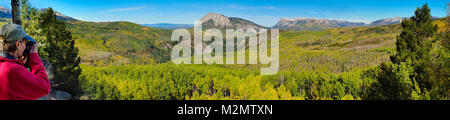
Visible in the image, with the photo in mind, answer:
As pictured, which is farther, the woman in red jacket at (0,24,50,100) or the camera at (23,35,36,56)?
the camera at (23,35,36,56)

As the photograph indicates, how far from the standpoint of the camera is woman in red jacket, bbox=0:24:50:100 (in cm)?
173

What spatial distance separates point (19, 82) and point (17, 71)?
4.1 inches

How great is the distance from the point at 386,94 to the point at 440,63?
8642 mm

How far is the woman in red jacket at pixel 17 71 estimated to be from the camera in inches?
67.9

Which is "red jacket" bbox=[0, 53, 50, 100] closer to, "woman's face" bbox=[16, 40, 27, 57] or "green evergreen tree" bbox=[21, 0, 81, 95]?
"woman's face" bbox=[16, 40, 27, 57]

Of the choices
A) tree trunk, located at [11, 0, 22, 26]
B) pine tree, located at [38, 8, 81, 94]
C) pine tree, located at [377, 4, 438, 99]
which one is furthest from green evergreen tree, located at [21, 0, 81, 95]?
pine tree, located at [377, 4, 438, 99]

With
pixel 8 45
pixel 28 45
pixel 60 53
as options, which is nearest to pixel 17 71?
pixel 8 45

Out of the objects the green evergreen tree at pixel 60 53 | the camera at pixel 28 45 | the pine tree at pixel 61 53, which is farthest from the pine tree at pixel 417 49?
the pine tree at pixel 61 53
